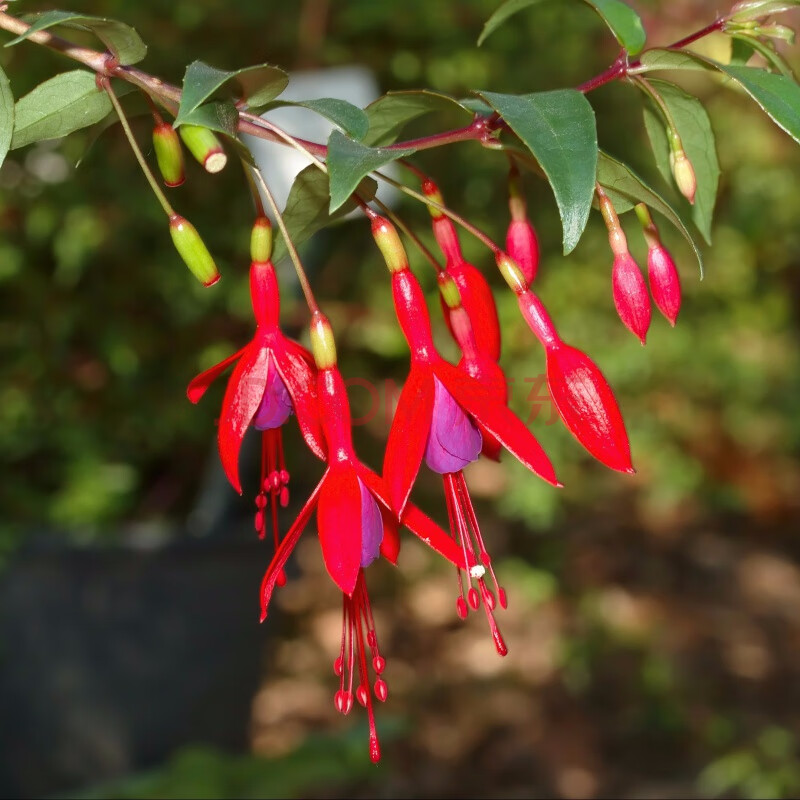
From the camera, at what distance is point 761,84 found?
499mm

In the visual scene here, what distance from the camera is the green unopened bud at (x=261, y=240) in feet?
1.82

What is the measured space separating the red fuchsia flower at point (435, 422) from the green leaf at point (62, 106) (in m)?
0.17

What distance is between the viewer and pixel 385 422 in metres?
2.13

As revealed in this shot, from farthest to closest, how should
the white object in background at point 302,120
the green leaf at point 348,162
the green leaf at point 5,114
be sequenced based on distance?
the white object in background at point 302,120 → the green leaf at point 5,114 → the green leaf at point 348,162

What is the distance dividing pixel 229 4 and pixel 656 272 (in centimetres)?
116

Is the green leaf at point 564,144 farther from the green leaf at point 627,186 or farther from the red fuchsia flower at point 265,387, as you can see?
the red fuchsia flower at point 265,387

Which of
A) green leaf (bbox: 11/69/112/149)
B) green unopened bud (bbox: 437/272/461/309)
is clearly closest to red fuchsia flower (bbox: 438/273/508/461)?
green unopened bud (bbox: 437/272/461/309)

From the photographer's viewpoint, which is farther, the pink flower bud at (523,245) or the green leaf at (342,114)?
the pink flower bud at (523,245)

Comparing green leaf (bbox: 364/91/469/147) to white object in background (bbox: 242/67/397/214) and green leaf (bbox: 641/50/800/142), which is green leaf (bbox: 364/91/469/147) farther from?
white object in background (bbox: 242/67/397/214)

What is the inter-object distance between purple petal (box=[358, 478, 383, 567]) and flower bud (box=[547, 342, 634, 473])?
10 cm

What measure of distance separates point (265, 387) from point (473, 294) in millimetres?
128

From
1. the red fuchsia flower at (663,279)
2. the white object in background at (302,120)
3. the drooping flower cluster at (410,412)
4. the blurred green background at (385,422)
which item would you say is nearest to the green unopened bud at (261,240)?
the drooping flower cluster at (410,412)

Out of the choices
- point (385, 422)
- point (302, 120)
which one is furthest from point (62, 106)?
point (385, 422)

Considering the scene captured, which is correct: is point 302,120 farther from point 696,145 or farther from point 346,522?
point 346,522
